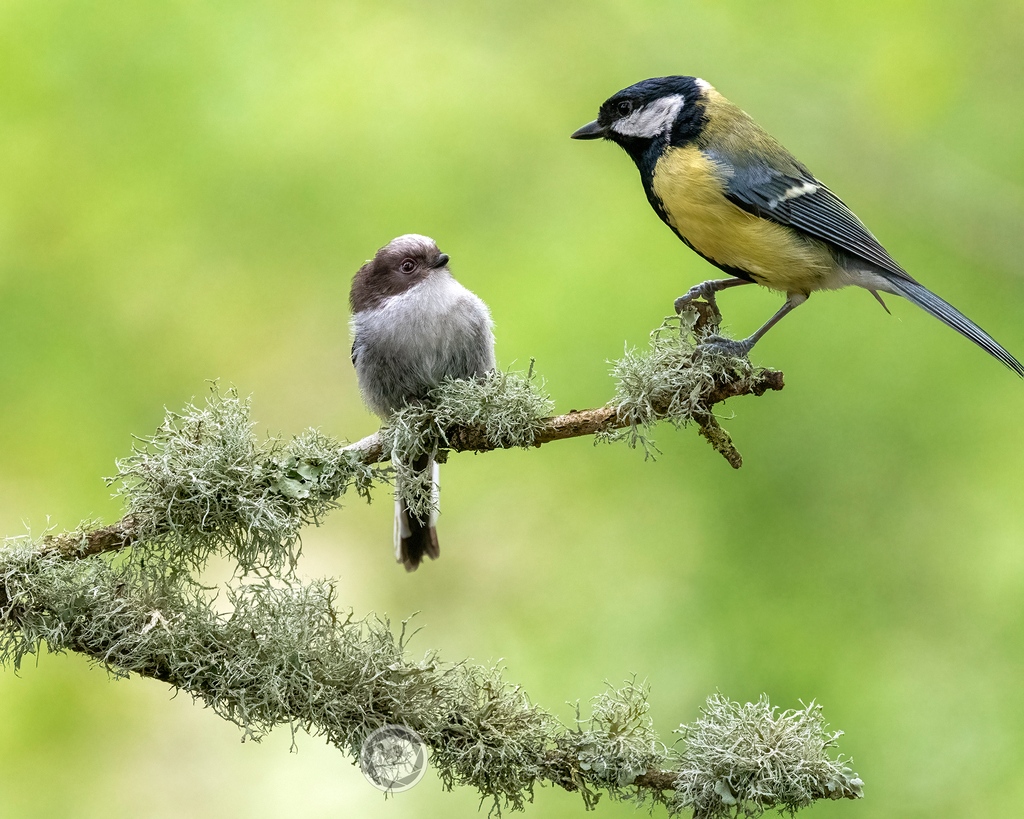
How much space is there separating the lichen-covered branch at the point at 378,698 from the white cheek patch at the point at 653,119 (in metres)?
0.80

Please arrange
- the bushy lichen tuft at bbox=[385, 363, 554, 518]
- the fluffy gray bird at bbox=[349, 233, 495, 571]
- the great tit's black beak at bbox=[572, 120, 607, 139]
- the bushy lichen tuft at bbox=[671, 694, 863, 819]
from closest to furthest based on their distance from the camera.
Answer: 1. the bushy lichen tuft at bbox=[671, 694, 863, 819]
2. the bushy lichen tuft at bbox=[385, 363, 554, 518]
3. the great tit's black beak at bbox=[572, 120, 607, 139]
4. the fluffy gray bird at bbox=[349, 233, 495, 571]

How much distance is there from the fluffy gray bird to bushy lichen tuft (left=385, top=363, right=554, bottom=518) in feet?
0.37

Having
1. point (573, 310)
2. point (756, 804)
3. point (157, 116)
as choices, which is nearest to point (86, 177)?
point (157, 116)

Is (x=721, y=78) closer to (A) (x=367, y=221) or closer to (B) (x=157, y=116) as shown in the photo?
(A) (x=367, y=221)

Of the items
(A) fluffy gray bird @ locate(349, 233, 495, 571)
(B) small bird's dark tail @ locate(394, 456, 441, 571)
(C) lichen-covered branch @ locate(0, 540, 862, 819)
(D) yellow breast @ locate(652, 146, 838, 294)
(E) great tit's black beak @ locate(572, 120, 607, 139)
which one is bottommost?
(C) lichen-covered branch @ locate(0, 540, 862, 819)

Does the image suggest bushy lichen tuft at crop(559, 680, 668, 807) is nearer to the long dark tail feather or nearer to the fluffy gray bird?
the fluffy gray bird

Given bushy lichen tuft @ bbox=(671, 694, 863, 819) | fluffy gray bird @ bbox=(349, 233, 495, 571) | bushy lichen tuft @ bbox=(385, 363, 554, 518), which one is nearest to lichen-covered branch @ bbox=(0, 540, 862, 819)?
bushy lichen tuft @ bbox=(671, 694, 863, 819)

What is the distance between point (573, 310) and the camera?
7.09 feet

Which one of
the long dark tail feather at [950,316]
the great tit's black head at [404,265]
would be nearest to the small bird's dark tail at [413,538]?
the great tit's black head at [404,265]

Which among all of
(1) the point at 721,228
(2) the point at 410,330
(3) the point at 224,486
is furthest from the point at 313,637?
(1) the point at 721,228

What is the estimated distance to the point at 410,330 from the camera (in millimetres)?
1633

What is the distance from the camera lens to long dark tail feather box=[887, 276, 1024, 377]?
1.34 m

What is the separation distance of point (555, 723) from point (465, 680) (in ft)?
0.45

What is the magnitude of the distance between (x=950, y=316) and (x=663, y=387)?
0.43 meters
